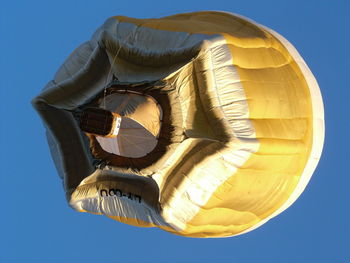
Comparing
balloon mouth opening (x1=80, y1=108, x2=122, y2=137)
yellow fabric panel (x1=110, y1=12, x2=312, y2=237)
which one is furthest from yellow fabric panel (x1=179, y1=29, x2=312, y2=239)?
balloon mouth opening (x1=80, y1=108, x2=122, y2=137)

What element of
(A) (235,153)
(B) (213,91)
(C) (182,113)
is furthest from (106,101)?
(A) (235,153)

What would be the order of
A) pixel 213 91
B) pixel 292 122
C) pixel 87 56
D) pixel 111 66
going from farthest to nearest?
pixel 292 122 → pixel 87 56 → pixel 111 66 → pixel 213 91

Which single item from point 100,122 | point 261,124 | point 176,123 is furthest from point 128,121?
point 261,124

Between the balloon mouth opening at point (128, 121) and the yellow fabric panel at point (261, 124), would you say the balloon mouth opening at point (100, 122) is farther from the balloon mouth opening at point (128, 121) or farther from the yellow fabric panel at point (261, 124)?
the yellow fabric panel at point (261, 124)

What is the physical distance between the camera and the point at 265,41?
4770 mm

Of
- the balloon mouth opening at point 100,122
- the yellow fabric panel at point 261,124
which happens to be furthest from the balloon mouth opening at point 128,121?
the yellow fabric panel at point 261,124

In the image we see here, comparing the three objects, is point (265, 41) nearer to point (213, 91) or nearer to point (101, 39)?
point (213, 91)

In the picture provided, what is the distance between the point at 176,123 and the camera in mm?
3645

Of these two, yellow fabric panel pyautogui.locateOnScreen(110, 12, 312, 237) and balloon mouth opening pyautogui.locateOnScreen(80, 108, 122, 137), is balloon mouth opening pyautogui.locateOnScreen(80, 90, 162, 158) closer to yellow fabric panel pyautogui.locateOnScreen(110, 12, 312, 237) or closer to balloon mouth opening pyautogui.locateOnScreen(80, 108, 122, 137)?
balloon mouth opening pyautogui.locateOnScreen(80, 108, 122, 137)

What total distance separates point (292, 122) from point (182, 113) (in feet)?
4.64

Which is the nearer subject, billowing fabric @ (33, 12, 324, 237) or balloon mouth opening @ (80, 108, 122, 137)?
balloon mouth opening @ (80, 108, 122, 137)

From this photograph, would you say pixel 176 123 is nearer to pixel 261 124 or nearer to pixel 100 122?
pixel 100 122

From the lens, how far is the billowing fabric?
144 inches

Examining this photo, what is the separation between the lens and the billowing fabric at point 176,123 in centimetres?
366
